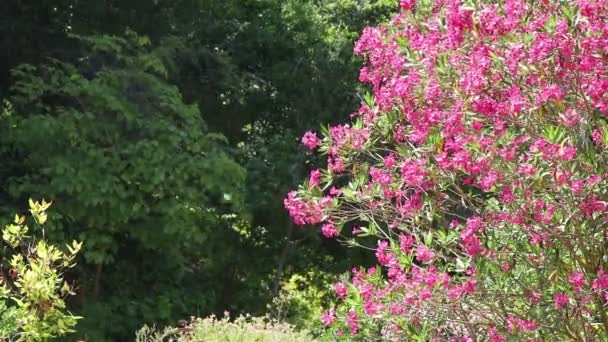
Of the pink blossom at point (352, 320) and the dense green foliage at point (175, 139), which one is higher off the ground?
the dense green foliage at point (175, 139)

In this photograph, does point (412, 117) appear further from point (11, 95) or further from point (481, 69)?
point (11, 95)

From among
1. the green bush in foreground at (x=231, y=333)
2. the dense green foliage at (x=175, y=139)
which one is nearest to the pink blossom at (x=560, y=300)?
the green bush in foreground at (x=231, y=333)

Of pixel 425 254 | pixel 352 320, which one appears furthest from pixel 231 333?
pixel 425 254

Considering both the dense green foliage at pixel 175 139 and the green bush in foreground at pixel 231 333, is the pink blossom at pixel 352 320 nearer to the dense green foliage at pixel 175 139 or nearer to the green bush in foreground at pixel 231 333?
the green bush in foreground at pixel 231 333

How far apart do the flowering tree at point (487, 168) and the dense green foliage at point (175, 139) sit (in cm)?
358

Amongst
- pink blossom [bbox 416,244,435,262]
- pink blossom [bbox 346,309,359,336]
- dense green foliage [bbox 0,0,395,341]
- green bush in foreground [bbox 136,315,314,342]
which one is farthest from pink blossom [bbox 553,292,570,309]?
dense green foliage [bbox 0,0,395,341]

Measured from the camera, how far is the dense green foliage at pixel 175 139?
7.99 metres

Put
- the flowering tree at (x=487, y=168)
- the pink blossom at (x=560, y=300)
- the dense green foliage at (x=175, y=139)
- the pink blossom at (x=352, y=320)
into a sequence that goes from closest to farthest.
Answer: the flowering tree at (x=487, y=168) → the pink blossom at (x=560, y=300) → the pink blossom at (x=352, y=320) → the dense green foliage at (x=175, y=139)

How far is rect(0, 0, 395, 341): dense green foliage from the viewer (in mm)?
7992

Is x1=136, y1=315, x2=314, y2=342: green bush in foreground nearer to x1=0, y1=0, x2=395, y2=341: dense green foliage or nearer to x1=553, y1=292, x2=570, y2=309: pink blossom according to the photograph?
x1=0, y1=0, x2=395, y2=341: dense green foliage

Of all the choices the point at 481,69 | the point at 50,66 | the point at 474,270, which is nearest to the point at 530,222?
the point at 474,270

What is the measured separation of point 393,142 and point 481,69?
101 cm

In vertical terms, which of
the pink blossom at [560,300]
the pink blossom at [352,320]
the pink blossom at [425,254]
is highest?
the pink blossom at [425,254]

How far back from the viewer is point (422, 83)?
14.1 feet
